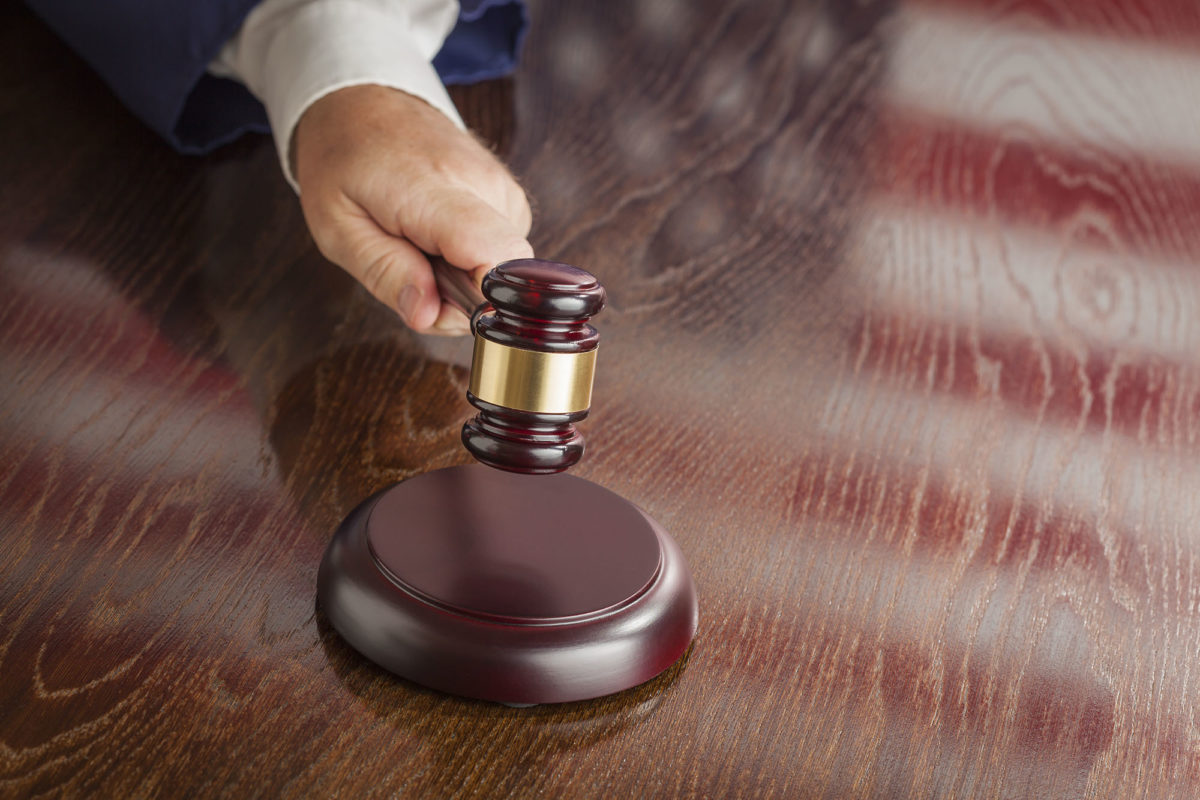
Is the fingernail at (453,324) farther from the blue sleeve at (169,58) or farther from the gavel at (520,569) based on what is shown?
the blue sleeve at (169,58)

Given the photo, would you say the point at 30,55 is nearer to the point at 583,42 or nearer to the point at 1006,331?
the point at 583,42

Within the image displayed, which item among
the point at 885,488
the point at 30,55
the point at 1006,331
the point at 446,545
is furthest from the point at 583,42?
the point at 446,545

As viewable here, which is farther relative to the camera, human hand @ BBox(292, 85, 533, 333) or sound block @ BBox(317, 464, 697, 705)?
human hand @ BBox(292, 85, 533, 333)

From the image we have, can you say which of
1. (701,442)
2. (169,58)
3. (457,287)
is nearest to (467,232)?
(457,287)

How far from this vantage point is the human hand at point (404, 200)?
658 millimetres

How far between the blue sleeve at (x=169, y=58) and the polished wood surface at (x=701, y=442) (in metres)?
0.04

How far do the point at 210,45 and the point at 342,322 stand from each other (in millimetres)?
350

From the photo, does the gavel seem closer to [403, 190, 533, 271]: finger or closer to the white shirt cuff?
[403, 190, 533, 271]: finger

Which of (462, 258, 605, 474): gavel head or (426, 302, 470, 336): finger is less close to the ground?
(462, 258, 605, 474): gavel head

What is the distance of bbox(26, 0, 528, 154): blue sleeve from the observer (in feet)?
3.10

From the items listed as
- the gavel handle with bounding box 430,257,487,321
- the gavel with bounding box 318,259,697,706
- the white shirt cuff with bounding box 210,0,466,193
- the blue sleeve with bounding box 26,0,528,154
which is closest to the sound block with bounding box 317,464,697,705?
the gavel with bounding box 318,259,697,706

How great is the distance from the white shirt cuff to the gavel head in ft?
1.36

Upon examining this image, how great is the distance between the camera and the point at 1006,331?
0.81m

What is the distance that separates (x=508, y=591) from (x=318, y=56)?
0.53 m
